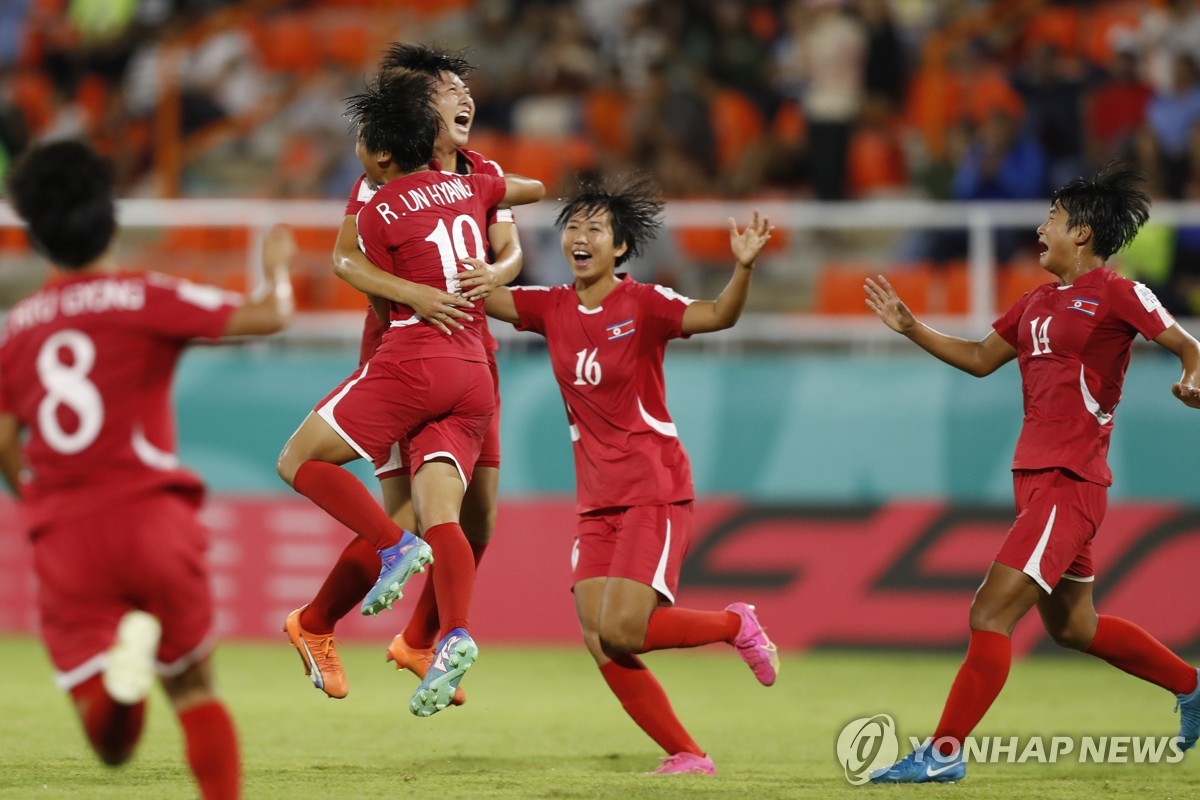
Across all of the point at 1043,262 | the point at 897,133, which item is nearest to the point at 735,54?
the point at 897,133

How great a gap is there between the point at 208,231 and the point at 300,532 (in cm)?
268

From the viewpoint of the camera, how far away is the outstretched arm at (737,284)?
678 centimetres

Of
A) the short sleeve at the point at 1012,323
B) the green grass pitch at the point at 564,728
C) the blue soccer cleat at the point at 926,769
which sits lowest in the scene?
the green grass pitch at the point at 564,728

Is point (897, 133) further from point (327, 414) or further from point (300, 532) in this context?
point (327, 414)

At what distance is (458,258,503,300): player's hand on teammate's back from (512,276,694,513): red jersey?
1.47 feet

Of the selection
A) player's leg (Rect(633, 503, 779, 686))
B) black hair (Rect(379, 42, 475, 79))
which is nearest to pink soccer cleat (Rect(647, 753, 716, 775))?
player's leg (Rect(633, 503, 779, 686))

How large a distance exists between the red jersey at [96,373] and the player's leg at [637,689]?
2437 mm

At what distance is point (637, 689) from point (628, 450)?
1001mm

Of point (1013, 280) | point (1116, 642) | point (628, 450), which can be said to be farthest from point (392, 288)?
point (1013, 280)

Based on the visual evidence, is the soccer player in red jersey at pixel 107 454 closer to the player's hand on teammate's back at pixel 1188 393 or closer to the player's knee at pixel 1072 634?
the player's hand on teammate's back at pixel 1188 393

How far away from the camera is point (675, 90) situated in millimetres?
14461

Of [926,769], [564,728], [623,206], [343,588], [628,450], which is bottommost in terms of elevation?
[564,728]

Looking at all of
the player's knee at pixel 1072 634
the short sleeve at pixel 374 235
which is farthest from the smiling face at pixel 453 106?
the player's knee at pixel 1072 634

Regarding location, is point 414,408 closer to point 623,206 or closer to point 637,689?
point 623,206
